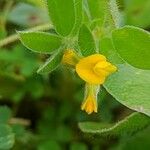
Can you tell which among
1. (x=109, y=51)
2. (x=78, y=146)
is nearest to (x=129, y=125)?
(x=109, y=51)

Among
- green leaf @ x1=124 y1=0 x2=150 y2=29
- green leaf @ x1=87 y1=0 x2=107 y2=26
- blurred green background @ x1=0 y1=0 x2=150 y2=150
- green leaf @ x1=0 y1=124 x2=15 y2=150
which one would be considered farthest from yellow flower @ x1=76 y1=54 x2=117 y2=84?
green leaf @ x1=124 y1=0 x2=150 y2=29

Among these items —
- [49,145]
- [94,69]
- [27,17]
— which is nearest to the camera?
[94,69]

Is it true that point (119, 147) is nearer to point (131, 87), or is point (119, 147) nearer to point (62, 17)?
point (131, 87)

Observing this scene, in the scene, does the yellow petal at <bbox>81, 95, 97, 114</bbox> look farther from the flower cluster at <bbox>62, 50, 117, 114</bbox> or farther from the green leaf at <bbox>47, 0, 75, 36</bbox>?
the green leaf at <bbox>47, 0, 75, 36</bbox>

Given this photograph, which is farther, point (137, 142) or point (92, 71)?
point (137, 142)

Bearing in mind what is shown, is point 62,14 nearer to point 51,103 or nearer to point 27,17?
point 51,103

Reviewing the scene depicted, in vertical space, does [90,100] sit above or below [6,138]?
above

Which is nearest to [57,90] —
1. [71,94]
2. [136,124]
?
[71,94]

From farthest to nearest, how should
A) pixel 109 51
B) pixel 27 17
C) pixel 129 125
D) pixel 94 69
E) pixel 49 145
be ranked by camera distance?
pixel 27 17 < pixel 49 145 < pixel 129 125 < pixel 109 51 < pixel 94 69
